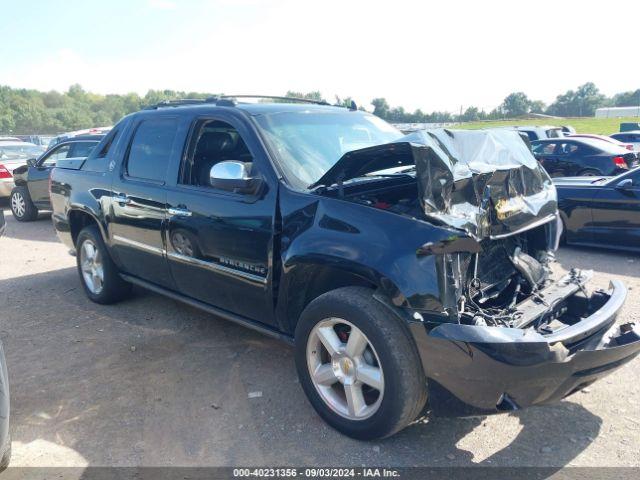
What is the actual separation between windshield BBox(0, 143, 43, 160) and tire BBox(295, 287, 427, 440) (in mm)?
13155

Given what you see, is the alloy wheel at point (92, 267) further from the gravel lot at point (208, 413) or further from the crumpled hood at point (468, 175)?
the crumpled hood at point (468, 175)

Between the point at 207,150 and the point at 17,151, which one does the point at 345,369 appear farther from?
the point at 17,151

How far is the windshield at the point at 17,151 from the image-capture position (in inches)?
534

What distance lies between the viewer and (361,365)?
291 cm

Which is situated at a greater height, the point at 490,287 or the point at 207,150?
the point at 207,150

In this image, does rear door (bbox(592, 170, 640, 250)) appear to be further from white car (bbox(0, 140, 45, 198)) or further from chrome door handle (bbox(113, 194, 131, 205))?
white car (bbox(0, 140, 45, 198))

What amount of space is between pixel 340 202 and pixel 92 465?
1980 millimetres

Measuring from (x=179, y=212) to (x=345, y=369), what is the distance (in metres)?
1.82

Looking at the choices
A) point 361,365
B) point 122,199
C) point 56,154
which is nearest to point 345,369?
point 361,365

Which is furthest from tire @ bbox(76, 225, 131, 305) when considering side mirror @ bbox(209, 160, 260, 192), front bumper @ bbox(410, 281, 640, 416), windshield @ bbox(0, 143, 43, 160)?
windshield @ bbox(0, 143, 43, 160)

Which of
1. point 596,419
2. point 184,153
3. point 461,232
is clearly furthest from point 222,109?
point 596,419

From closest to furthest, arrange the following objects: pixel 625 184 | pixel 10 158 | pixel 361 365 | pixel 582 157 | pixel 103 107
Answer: pixel 361 365
pixel 625 184
pixel 582 157
pixel 10 158
pixel 103 107

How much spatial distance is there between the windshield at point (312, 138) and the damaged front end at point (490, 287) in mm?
345

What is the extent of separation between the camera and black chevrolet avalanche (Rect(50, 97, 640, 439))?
262 cm
